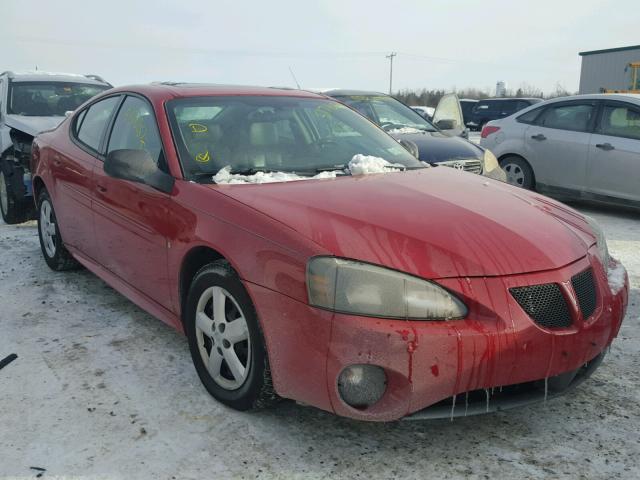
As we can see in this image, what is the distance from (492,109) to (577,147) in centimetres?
2088

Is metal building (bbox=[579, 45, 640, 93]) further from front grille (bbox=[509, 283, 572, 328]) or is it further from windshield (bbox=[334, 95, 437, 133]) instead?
front grille (bbox=[509, 283, 572, 328])

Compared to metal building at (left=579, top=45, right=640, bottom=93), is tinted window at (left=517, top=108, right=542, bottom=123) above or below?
below

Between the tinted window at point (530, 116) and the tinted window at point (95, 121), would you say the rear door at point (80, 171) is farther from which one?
the tinted window at point (530, 116)

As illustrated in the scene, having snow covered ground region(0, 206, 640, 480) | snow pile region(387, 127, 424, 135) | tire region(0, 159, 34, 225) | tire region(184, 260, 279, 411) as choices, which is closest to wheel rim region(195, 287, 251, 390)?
tire region(184, 260, 279, 411)

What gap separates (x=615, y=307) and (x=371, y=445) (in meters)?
1.19

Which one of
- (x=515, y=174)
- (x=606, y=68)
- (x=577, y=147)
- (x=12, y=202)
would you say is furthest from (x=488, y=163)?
(x=606, y=68)

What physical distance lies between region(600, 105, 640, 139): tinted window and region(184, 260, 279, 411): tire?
19.6 feet

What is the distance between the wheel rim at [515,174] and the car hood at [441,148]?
147cm

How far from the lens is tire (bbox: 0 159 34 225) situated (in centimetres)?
658

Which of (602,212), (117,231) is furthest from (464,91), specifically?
(117,231)

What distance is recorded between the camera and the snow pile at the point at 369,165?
3.45 meters

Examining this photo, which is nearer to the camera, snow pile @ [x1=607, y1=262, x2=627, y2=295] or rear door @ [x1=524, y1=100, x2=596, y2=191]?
snow pile @ [x1=607, y1=262, x2=627, y2=295]

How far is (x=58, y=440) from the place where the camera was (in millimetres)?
2615

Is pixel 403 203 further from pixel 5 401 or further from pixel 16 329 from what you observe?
pixel 16 329
